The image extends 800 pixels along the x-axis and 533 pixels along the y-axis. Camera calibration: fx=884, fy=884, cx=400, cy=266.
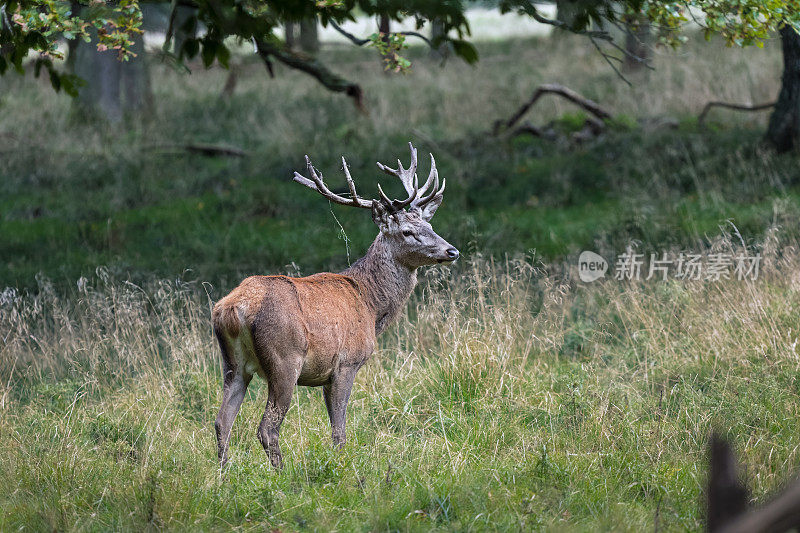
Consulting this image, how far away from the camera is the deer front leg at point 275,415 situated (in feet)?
16.6

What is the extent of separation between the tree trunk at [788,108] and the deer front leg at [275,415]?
9.26 m

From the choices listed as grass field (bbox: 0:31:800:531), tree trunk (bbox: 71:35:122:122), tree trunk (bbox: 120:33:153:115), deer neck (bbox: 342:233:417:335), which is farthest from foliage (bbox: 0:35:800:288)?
deer neck (bbox: 342:233:417:335)

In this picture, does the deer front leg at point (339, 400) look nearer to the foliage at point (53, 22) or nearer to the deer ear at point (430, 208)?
the deer ear at point (430, 208)

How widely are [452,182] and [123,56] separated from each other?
21.6 ft

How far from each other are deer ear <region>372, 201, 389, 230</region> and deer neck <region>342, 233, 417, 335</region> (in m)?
0.11

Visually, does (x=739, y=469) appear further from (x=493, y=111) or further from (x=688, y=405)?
(x=493, y=111)

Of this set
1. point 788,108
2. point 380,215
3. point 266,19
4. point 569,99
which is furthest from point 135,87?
point 266,19

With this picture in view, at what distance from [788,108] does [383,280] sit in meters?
8.38

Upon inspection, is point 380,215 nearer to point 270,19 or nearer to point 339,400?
point 339,400

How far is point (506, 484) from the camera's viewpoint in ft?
15.9

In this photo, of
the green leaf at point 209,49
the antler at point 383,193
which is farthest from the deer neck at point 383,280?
the green leaf at point 209,49

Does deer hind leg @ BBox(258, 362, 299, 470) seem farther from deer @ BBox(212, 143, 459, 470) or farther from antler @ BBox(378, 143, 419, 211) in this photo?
antler @ BBox(378, 143, 419, 211)

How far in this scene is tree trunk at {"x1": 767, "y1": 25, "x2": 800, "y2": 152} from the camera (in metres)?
11.7

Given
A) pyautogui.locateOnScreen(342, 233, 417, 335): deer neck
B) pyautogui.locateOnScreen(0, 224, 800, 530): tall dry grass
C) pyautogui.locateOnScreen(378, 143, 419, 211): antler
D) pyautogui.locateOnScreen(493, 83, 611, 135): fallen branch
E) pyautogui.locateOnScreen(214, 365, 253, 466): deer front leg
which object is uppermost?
pyautogui.locateOnScreen(378, 143, 419, 211): antler
